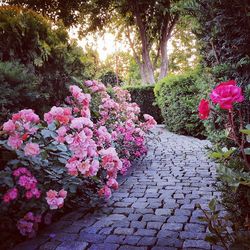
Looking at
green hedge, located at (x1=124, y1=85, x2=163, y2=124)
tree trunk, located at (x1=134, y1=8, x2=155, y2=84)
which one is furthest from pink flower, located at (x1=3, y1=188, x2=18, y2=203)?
tree trunk, located at (x1=134, y1=8, x2=155, y2=84)

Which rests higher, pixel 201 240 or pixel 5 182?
pixel 5 182

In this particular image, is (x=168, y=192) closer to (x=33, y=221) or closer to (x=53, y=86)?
(x=33, y=221)

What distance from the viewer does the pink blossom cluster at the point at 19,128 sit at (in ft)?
10.2

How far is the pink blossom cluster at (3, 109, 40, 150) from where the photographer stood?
3098mm

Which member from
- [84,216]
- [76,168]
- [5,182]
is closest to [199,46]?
[76,168]

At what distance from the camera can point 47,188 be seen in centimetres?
341

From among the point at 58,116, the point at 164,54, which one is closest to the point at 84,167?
the point at 58,116

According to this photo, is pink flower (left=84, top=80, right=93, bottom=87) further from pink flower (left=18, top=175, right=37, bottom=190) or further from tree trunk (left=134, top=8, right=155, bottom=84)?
tree trunk (left=134, top=8, right=155, bottom=84)

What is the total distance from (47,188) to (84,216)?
0.73 m

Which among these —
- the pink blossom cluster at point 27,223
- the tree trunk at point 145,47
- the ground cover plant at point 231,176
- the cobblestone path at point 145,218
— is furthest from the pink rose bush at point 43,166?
the tree trunk at point 145,47

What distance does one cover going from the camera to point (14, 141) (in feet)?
10.2

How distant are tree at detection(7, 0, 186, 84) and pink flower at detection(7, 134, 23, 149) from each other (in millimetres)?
15218

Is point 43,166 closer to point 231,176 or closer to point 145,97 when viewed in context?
point 231,176

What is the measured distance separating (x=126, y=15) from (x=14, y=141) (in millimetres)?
18164
